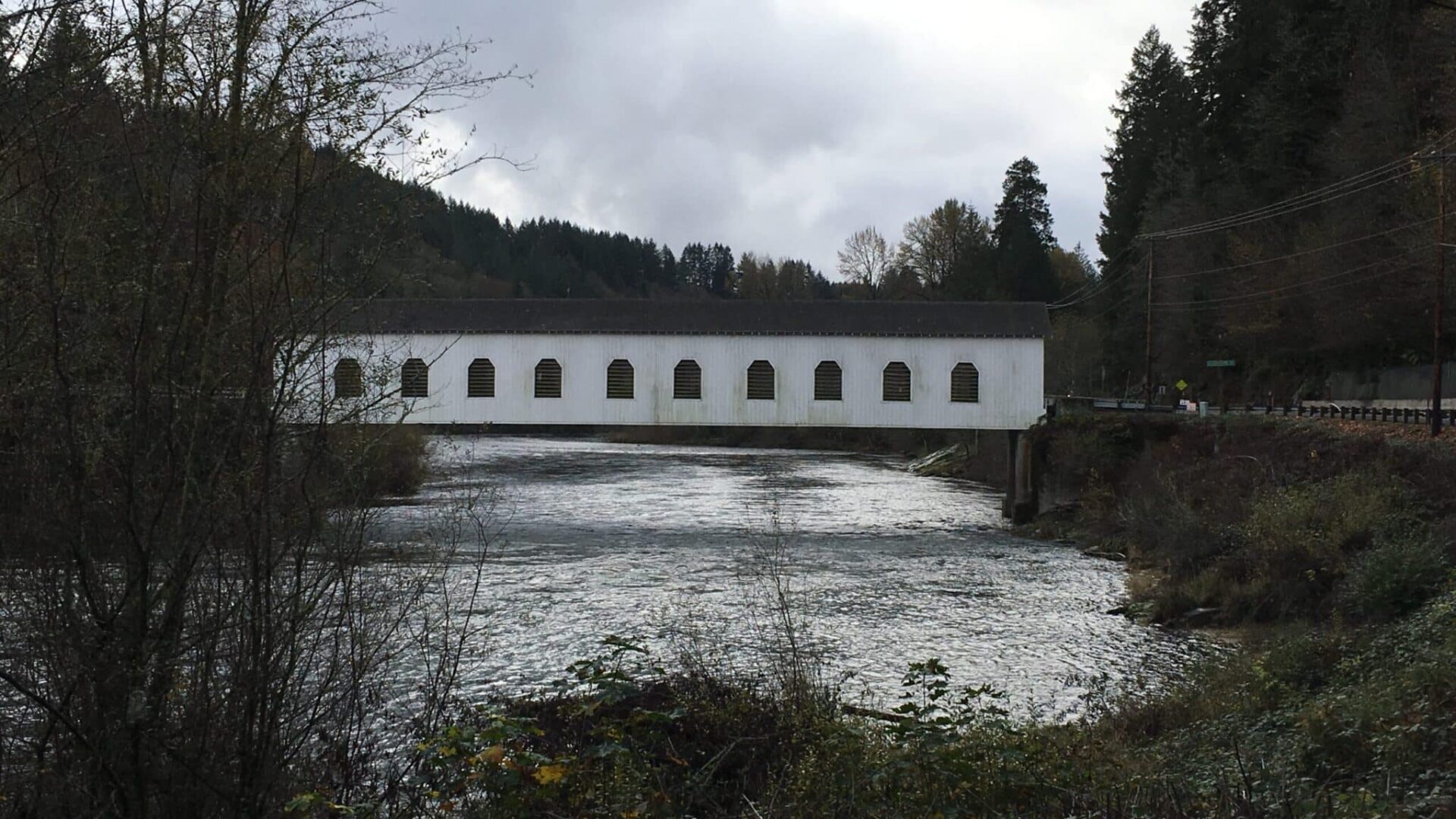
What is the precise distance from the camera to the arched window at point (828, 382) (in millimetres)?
20328

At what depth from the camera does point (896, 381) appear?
20391mm

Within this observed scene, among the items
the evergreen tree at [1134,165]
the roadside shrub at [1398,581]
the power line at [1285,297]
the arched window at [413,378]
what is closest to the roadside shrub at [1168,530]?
the roadside shrub at [1398,581]

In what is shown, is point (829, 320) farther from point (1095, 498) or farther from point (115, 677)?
point (115, 677)

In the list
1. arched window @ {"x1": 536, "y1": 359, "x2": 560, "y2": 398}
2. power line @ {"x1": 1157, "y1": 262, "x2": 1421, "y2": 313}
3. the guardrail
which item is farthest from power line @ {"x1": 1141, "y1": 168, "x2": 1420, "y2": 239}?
arched window @ {"x1": 536, "y1": 359, "x2": 560, "y2": 398}

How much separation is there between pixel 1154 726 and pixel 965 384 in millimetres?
13719

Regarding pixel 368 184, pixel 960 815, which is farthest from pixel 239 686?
pixel 960 815

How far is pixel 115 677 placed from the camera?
3.40 meters

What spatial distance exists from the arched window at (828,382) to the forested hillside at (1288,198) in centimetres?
831

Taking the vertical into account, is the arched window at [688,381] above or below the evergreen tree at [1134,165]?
below

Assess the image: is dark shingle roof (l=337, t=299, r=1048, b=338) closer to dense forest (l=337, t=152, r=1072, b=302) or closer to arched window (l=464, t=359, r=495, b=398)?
arched window (l=464, t=359, r=495, b=398)

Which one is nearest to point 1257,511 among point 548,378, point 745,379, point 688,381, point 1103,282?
point 745,379

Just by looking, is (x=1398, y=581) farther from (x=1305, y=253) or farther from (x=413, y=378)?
(x=1305, y=253)

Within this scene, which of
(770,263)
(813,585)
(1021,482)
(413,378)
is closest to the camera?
(413,378)

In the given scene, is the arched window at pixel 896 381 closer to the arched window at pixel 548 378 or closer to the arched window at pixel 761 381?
the arched window at pixel 761 381
